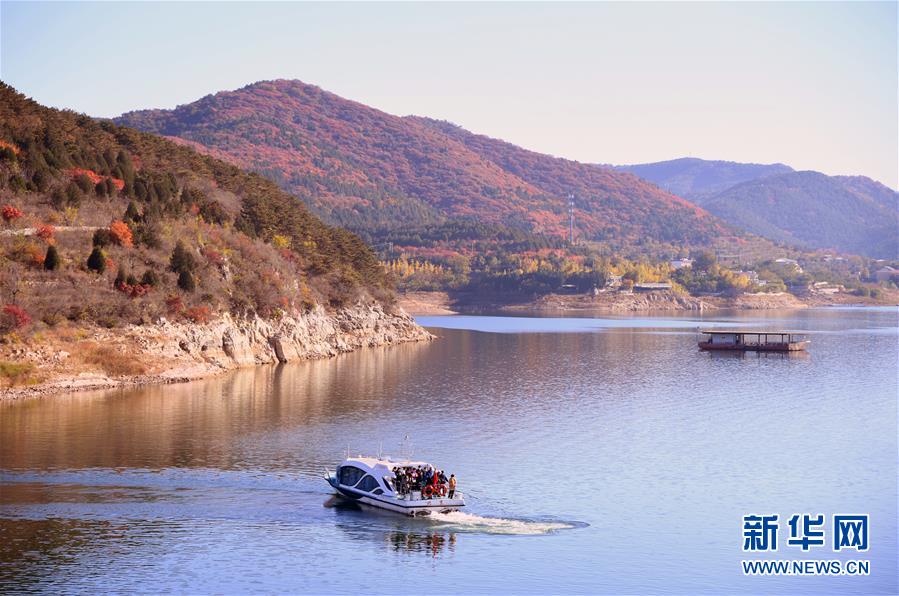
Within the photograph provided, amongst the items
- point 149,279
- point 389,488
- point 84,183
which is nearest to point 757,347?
point 149,279

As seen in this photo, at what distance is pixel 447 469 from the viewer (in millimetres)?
62250

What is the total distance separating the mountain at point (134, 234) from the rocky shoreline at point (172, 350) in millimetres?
1720

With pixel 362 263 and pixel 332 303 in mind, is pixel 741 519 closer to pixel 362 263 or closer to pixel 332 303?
pixel 332 303

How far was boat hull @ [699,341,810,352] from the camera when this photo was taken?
146 metres

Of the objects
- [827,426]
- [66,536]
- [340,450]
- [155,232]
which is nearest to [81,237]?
[155,232]

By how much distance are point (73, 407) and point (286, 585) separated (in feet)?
139

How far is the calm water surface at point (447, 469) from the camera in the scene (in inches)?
1731

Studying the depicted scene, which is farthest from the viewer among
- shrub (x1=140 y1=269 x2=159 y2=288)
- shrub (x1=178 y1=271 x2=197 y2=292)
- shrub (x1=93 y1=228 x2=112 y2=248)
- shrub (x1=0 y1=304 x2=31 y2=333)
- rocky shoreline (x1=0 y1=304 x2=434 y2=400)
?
shrub (x1=178 y1=271 x2=197 y2=292)

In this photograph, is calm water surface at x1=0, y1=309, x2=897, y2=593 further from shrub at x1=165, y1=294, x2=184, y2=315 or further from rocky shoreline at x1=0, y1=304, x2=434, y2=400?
shrub at x1=165, y1=294, x2=184, y2=315

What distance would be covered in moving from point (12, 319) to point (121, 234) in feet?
64.6

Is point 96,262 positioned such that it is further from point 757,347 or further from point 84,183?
point 757,347

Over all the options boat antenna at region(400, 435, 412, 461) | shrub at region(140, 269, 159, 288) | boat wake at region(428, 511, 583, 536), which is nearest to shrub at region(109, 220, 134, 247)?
shrub at region(140, 269, 159, 288)

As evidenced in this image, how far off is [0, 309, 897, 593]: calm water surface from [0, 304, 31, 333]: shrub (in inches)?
309

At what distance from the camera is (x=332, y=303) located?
472 feet
